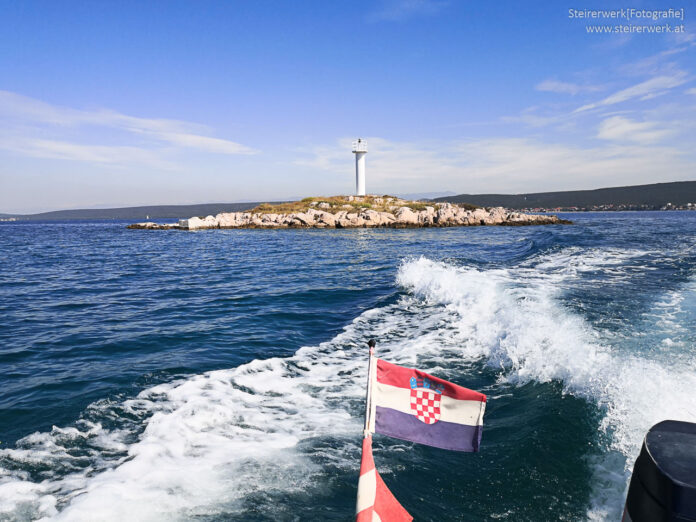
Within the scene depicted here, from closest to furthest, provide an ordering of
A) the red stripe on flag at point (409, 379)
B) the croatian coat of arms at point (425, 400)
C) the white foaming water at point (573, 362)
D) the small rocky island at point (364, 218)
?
the red stripe on flag at point (409, 379), the croatian coat of arms at point (425, 400), the white foaming water at point (573, 362), the small rocky island at point (364, 218)

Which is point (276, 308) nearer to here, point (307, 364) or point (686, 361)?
point (307, 364)

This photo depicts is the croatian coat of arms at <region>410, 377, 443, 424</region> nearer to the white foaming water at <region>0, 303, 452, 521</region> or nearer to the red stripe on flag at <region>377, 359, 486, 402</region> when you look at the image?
the red stripe on flag at <region>377, 359, 486, 402</region>

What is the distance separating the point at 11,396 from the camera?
23.7 ft

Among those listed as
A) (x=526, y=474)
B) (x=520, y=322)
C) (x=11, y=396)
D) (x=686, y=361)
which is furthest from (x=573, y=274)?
(x=11, y=396)

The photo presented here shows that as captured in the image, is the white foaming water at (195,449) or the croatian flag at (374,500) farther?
the white foaming water at (195,449)

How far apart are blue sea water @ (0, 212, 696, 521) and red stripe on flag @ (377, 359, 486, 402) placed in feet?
5.37

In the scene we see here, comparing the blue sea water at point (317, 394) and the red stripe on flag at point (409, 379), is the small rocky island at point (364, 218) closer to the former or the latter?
the blue sea water at point (317, 394)

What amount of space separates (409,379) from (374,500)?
1.22 meters

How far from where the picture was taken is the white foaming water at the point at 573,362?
196 inches

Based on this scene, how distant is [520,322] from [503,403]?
3.74m

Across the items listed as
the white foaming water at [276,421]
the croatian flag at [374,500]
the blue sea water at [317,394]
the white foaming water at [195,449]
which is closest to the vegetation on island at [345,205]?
the blue sea water at [317,394]

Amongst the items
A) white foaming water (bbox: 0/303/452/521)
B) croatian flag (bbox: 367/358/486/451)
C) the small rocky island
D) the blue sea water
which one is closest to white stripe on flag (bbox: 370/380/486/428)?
croatian flag (bbox: 367/358/486/451)

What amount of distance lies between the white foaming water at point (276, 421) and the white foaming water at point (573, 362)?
0.9 inches

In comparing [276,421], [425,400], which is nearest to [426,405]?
[425,400]
